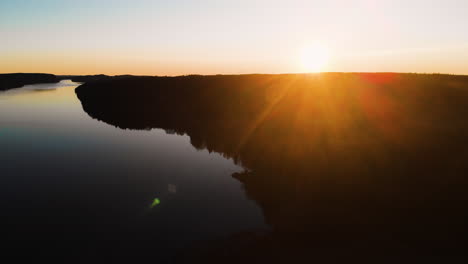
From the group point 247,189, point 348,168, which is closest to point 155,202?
point 247,189

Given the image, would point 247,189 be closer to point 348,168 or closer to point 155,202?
point 155,202

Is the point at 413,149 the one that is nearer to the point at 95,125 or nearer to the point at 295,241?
the point at 295,241

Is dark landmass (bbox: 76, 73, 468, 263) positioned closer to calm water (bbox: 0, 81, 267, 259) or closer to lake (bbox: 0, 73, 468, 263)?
lake (bbox: 0, 73, 468, 263)

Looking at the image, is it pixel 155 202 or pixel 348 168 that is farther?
pixel 348 168

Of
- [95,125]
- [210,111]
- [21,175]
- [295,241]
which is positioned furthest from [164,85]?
[295,241]

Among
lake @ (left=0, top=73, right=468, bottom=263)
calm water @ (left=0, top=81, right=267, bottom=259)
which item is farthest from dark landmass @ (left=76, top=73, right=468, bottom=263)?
calm water @ (left=0, top=81, right=267, bottom=259)

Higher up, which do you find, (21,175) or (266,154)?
(266,154)
